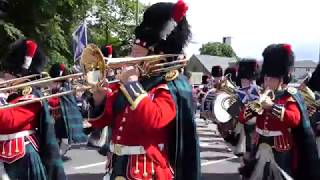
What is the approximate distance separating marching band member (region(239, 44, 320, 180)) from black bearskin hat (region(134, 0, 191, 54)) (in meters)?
1.61

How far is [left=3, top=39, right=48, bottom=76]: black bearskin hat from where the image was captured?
515 centimetres

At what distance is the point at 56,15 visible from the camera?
1798 centimetres

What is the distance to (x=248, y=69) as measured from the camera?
942 centimetres

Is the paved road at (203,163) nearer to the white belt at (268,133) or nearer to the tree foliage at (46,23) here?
the white belt at (268,133)

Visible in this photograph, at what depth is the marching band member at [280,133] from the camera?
17.1ft

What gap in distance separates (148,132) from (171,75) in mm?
371

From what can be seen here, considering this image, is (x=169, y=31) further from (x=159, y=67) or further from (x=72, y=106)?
(x=72, y=106)

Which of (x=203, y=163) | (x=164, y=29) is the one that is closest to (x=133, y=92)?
(x=164, y=29)

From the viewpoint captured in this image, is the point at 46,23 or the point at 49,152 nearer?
the point at 49,152

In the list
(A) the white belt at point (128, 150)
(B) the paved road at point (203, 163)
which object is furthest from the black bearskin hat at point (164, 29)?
(B) the paved road at point (203, 163)

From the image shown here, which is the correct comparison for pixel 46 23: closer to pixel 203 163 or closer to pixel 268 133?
pixel 203 163

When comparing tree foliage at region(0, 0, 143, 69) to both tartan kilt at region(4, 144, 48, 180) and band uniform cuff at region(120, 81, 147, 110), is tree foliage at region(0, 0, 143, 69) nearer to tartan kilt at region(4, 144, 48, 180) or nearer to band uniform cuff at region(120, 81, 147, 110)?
tartan kilt at region(4, 144, 48, 180)

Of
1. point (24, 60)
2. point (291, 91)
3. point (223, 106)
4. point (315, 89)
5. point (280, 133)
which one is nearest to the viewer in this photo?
point (24, 60)

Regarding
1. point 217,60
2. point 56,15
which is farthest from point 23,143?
point 217,60
